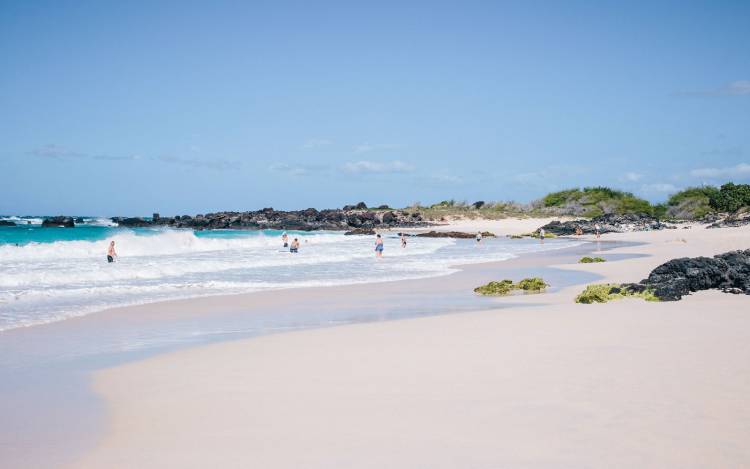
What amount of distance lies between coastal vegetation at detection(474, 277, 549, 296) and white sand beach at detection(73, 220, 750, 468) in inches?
222

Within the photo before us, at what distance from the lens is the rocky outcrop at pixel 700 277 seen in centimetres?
1281

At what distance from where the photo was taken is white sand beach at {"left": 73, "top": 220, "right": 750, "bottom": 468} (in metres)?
4.52

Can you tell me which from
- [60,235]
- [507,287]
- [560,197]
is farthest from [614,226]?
[60,235]

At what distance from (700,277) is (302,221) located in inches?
3460

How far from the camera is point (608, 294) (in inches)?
505

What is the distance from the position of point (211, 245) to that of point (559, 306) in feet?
128

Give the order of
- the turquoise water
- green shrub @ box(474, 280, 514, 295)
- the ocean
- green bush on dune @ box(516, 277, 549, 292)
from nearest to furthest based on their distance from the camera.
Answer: the ocean → green shrub @ box(474, 280, 514, 295) → green bush on dune @ box(516, 277, 549, 292) → the turquoise water

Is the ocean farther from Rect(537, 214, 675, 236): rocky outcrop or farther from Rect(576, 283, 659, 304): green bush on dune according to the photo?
Rect(537, 214, 675, 236): rocky outcrop

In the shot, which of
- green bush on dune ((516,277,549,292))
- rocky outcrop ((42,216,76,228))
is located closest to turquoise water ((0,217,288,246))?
rocky outcrop ((42,216,76,228))

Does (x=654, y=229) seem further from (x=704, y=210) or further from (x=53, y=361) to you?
(x=53, y=361)

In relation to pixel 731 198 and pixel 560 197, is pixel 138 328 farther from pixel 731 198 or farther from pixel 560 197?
pixel 560 197

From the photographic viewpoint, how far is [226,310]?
13109 millimetres

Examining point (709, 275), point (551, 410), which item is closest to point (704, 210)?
point (709, 275)

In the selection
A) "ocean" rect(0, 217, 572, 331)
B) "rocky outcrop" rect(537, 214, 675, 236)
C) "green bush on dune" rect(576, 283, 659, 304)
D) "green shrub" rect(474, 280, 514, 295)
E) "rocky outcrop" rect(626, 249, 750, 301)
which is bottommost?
"ocean" rect(0, 217, 572, 331)
